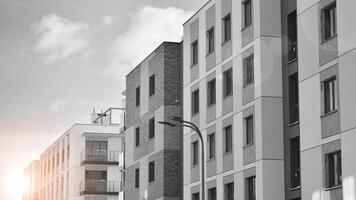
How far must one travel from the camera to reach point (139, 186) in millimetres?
54344

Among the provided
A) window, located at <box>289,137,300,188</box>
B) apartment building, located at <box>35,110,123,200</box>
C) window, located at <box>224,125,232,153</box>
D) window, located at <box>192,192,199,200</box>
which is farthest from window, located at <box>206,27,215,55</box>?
apartment building, located at <box>35,110,123,200</box>

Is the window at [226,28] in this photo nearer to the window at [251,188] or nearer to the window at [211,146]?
the window at [211,146]

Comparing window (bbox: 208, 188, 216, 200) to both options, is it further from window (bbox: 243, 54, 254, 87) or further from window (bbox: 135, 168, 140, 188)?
window (bbox: 135, 168, 140, 188)

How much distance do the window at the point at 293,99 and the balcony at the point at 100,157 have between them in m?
48.0

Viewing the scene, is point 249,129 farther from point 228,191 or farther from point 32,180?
point 32,180

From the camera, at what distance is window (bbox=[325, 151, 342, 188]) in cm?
3086

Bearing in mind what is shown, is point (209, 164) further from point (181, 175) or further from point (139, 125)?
point (139, 125)

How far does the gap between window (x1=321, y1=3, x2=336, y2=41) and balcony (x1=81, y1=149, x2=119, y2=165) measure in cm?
5245

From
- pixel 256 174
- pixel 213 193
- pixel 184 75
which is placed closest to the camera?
pixel 256 174

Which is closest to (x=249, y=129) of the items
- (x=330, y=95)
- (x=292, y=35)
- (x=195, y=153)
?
(x=292, y=35)

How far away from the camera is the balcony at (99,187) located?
269 feet

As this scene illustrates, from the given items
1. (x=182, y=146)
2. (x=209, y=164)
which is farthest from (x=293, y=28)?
(x=182, y=146)

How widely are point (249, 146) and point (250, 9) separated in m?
6.33

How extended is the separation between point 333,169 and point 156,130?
21.5 metres
